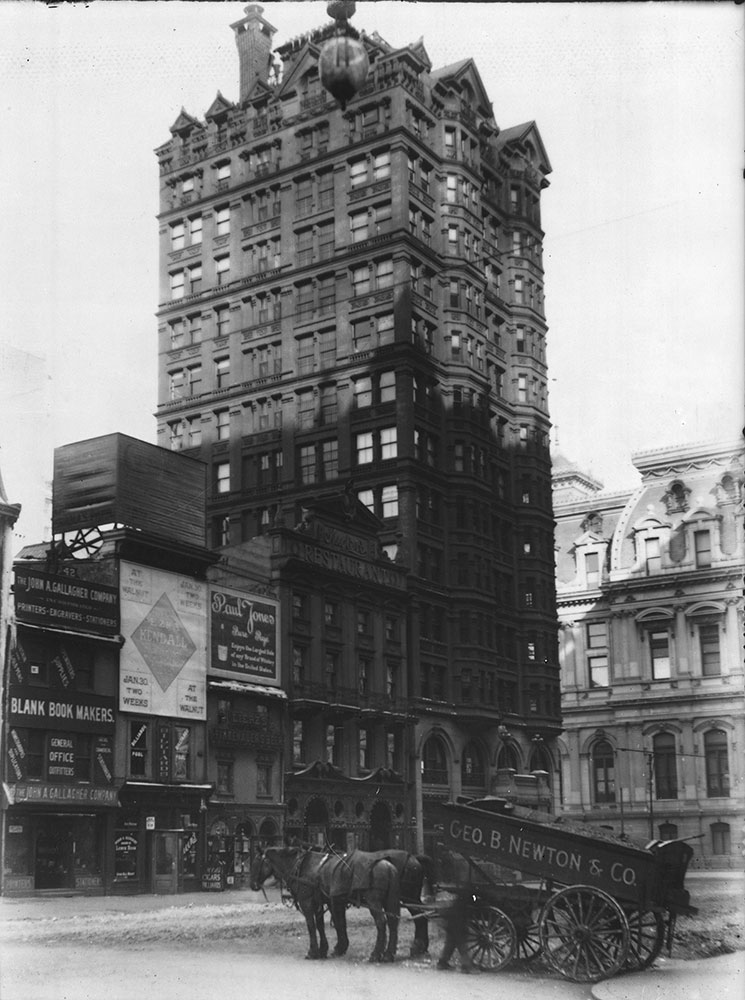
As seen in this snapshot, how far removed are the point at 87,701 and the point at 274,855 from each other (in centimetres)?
2603

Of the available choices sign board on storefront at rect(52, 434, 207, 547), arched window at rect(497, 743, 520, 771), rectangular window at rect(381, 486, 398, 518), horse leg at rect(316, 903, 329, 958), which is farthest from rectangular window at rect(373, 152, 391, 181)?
horse leg at rect(316, 903, 329, 958)

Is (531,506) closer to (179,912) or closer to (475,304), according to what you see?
(475,304)

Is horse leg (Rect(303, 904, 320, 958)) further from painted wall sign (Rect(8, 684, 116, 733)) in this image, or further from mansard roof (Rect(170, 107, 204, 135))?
mansard roof (Rect(170, 107, 204, 135))

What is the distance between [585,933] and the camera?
22.0 meters

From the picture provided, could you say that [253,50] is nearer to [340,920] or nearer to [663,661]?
[663,661]

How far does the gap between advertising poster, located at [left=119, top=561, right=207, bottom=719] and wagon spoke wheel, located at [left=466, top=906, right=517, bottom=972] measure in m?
29.5

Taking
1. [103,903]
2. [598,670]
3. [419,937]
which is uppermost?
[598,670]

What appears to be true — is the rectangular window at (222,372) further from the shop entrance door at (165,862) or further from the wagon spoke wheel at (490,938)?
the wagon spoke wheel at (490,938)

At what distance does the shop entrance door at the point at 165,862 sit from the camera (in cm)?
5044

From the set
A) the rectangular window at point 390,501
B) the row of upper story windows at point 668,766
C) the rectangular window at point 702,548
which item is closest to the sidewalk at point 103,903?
the rectangular window at point 390,501

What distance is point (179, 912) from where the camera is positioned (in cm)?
3831

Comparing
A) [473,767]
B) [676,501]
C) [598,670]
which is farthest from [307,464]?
[598,670]

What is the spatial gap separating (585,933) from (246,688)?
36.7m

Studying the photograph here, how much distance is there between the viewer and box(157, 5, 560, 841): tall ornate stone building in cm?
7112
